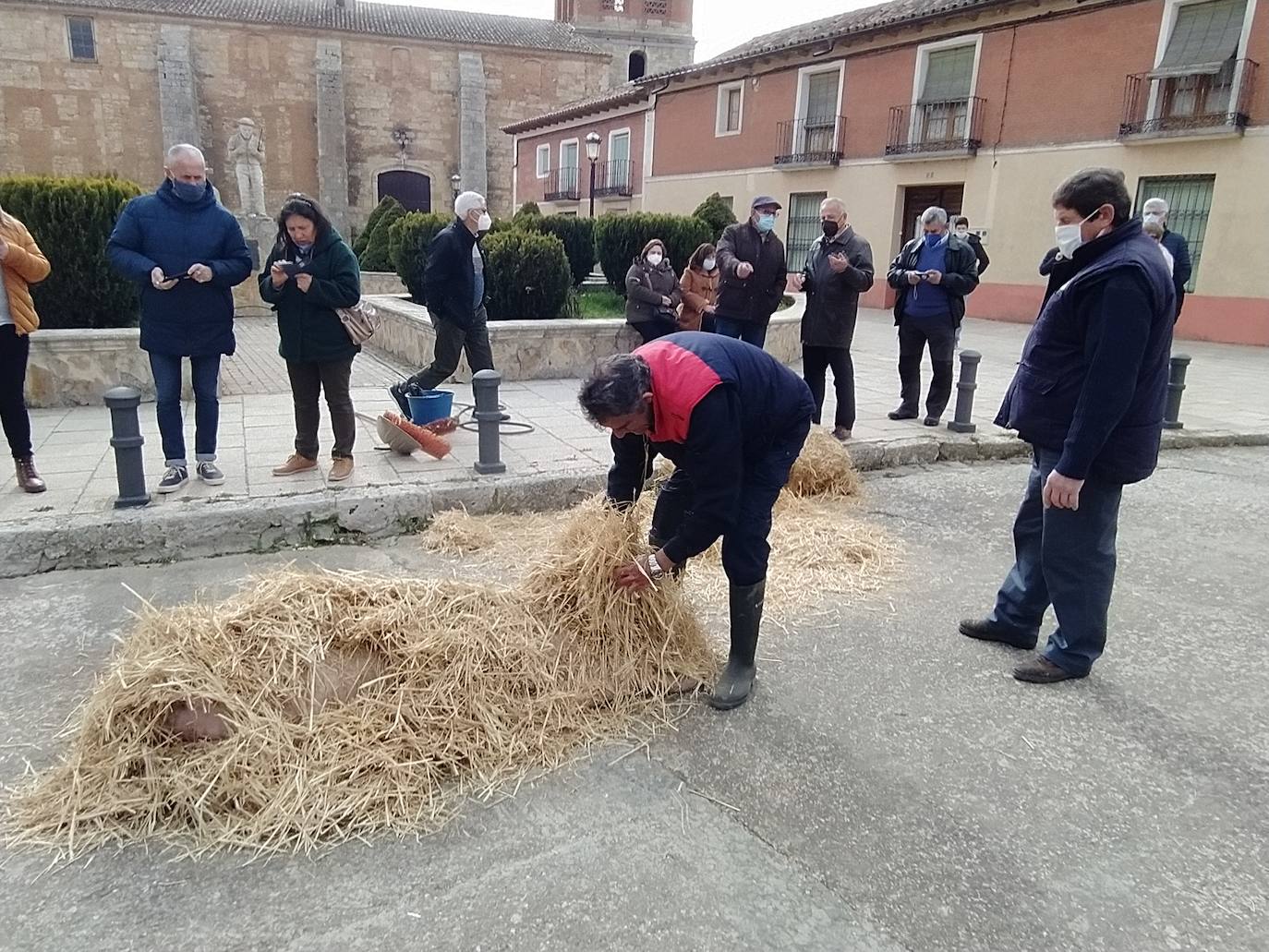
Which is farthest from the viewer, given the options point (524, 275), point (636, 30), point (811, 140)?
point (636, 30)

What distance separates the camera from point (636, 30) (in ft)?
155

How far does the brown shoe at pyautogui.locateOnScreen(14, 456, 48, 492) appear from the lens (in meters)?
5.06

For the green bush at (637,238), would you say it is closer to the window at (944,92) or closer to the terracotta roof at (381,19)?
the window at (944,92)

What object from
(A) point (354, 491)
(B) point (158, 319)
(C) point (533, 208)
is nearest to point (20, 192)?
(B) point (158, 319)

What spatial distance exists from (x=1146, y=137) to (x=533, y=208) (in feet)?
39.0

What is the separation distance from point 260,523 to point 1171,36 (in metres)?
18.9

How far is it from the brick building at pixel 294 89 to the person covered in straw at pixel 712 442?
123 feet

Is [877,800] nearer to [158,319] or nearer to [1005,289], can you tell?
[158,319]

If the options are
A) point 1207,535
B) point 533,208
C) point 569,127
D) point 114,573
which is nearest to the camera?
point 114,573

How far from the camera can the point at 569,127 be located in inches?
1374

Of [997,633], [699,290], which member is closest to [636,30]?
[699,290]

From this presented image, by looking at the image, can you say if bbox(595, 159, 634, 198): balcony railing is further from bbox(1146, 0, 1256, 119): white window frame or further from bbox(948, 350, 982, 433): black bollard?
bbox(948, 350, 982, 433): black bollard

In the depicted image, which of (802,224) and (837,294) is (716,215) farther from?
(802,224)

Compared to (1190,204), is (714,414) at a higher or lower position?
lower
